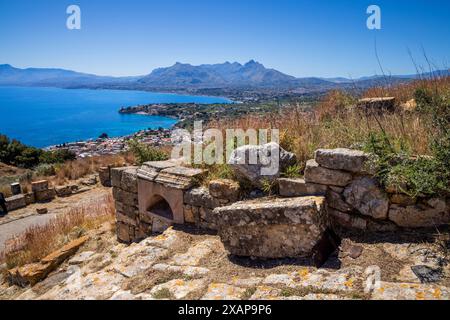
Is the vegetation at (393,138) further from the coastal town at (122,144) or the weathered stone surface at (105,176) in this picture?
the weathered stone surface at (105,176)

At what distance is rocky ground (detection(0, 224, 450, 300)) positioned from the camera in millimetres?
2617

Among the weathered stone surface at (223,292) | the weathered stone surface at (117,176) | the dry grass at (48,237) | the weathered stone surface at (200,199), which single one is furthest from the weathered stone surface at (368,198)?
the dry grass at (48,237)

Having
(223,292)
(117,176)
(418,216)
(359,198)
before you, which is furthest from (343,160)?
(117,176)

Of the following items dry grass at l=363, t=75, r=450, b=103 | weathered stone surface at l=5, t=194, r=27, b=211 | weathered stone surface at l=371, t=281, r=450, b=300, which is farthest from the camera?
weathered stone surface at l=5, t=194, r=27, b=211

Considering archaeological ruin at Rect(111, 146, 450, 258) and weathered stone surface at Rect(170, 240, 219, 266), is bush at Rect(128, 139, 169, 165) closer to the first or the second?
archaeological ruin at Rect(111, 146, 450, 258)

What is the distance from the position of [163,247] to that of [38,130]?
73860 millimetres

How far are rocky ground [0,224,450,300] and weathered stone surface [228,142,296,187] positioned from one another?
1.07m

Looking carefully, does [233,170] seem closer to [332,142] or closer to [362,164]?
[332,142]

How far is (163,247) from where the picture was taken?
14.1ft

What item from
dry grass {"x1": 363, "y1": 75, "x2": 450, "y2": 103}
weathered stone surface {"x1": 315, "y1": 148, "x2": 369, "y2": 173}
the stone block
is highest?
dry grass {"x1": 363, "y1": 75, "x2": 450, "y2": 103}

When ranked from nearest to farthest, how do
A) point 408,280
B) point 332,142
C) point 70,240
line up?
point 408,280 → point 332,142 → point 70,240

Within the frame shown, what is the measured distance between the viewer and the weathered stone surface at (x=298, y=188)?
3873mm

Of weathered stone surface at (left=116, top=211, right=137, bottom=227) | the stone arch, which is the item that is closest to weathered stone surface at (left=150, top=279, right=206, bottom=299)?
the stone arch
